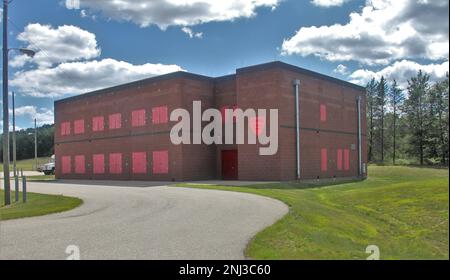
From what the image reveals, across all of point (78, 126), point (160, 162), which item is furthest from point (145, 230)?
point (78, 126)

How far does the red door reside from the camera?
35.3 meters

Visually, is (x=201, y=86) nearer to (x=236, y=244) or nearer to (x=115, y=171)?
(x=115, y=171)

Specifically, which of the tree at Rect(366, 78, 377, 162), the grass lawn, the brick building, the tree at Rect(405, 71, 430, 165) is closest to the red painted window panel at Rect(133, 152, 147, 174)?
the brick building

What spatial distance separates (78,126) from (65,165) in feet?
15.9

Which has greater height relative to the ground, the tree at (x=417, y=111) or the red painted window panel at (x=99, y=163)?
the tree at (x=417, y=111)

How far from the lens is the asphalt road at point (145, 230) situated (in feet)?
27.2

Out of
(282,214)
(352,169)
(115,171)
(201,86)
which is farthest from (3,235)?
(352,169)

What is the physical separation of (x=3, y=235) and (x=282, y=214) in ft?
24.9

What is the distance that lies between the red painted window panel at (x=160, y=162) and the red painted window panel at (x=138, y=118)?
126 inches

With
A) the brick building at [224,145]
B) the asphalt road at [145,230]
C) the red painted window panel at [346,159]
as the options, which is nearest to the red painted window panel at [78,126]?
the brick building at [224,145]

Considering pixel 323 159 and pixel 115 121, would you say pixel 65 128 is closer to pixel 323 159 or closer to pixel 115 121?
pixel 115 121

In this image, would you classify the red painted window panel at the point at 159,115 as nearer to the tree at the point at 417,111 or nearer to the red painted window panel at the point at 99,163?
the red painted window panel at the point at 99,163

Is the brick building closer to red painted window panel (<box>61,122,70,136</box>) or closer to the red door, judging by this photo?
the red door
